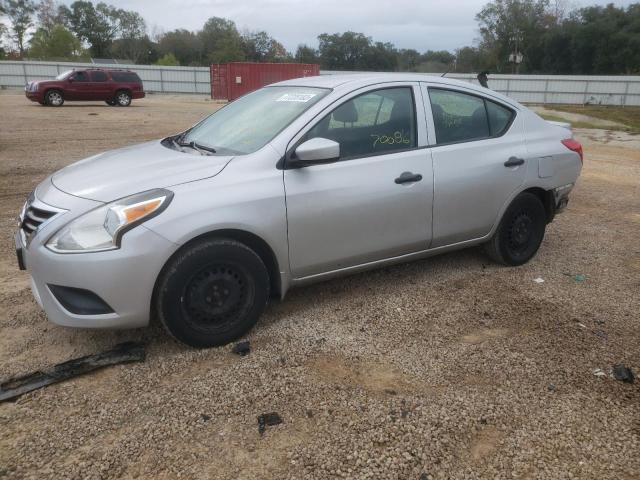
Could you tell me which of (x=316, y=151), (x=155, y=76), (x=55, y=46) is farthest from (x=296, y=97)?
(x=55, y=46)

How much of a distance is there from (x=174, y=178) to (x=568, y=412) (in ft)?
8.38

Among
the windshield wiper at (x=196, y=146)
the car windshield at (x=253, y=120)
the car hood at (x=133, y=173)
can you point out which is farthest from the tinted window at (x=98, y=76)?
the car hood at (x=133, y=173)

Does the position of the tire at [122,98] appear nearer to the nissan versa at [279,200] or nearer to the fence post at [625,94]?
the nissan versa at [279,200]

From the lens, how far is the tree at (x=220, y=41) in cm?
7712

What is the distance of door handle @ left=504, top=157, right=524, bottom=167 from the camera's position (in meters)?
4.46

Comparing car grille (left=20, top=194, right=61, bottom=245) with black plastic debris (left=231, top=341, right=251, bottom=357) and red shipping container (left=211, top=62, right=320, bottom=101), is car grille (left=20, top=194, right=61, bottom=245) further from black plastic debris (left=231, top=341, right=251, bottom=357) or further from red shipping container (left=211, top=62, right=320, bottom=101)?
red shipping container (left=211, top=62, right=320, bottom=101)

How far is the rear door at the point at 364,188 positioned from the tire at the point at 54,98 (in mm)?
23235

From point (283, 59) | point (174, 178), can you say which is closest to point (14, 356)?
point (174, 178)

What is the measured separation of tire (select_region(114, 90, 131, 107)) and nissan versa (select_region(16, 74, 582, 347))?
22.7 metres

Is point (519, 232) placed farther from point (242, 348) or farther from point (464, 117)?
point (242, 348)

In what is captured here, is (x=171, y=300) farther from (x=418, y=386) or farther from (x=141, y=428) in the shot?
(x=418, y=386)

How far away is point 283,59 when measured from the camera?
86000 mm

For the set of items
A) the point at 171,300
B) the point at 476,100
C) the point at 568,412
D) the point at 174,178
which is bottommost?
the point at 568,412

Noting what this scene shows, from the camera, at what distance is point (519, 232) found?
4.82m
